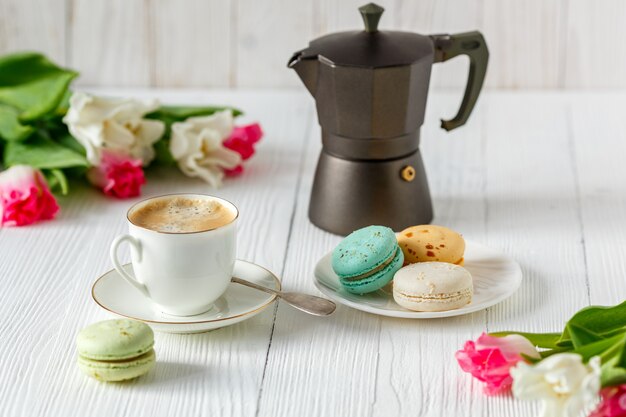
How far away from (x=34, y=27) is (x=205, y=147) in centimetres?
71

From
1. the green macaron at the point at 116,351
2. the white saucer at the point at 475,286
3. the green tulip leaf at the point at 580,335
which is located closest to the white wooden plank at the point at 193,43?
the white saucer at the point at 475,286

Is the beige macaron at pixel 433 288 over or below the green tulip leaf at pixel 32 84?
below

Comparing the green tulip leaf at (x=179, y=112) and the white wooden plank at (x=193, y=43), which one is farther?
the white wooden plank at (x=193, y=43)

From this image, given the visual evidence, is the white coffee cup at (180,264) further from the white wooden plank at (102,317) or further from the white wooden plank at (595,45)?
the white wooden plank at (595,45)

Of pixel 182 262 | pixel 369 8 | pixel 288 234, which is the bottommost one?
pixel 288 234

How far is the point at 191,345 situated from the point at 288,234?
36 cm

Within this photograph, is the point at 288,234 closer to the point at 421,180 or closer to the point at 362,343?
the point at 421,180

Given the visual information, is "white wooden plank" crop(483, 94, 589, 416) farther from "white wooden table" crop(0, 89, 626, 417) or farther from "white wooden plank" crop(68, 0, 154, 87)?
"white wooden plank" crop(68, 0, 154, 87)

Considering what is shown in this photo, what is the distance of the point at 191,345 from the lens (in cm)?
108

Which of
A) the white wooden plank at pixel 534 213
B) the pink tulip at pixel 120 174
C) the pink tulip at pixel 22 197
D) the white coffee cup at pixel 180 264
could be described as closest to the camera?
the white coffee cup at pixel 180 264

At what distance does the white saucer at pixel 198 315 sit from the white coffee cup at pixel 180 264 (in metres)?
0.02

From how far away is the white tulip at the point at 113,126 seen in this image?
149cm

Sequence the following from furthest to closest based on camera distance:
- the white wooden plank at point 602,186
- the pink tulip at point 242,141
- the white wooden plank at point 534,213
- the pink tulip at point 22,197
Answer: the pink tulip at point 242,141, the pink tulip at point 22,197, the white wooden plank at point 602,186, the white wooden plank at point 534,213

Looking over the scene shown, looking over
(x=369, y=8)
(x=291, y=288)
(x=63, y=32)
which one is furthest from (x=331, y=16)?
(x=291, y=288)
